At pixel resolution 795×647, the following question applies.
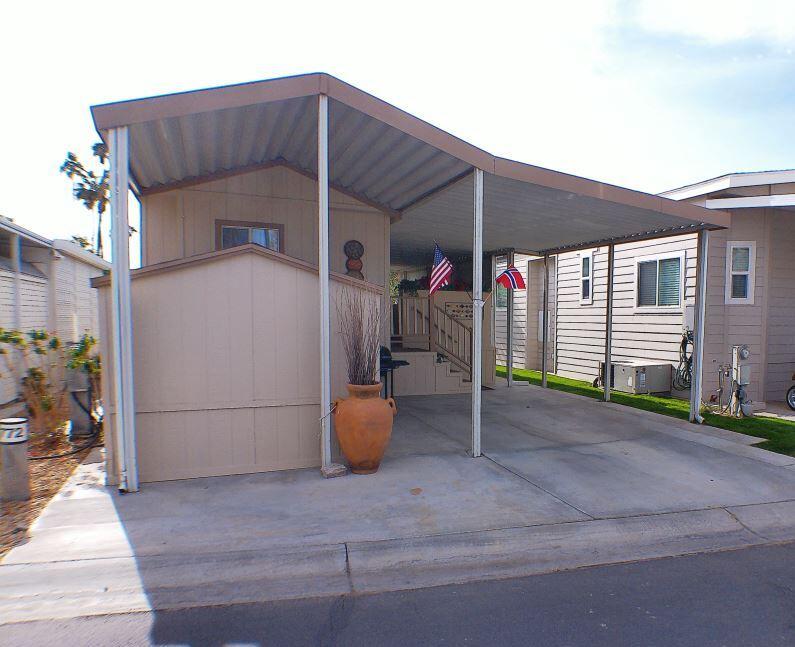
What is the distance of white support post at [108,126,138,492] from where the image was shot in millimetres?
3986

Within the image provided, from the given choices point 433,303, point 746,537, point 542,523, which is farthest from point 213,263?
point 433,303

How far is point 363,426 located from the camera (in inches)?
175

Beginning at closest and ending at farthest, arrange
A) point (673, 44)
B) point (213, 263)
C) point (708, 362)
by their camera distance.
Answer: point (213, 263) < point (673, 44) < point (708, 362)

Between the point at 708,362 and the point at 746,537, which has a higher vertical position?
the point at 708,362

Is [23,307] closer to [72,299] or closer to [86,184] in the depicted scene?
[72,299]

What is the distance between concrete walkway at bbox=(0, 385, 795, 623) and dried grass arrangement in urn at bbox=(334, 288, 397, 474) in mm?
272

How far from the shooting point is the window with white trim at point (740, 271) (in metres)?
8.51

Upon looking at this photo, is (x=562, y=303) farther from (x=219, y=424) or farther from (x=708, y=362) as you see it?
(x=219, y=424)

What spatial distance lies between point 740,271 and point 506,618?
842 centimetres

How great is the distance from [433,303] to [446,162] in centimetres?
444

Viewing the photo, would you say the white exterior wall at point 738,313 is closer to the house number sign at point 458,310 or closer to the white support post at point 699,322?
the white support post at point 699,322

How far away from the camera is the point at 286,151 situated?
6.61 metres

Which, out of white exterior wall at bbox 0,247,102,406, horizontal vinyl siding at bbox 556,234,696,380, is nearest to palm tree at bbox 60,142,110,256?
white exterior wall at bbox 0,247,102,406

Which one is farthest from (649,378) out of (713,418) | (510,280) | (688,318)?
(510,280)
